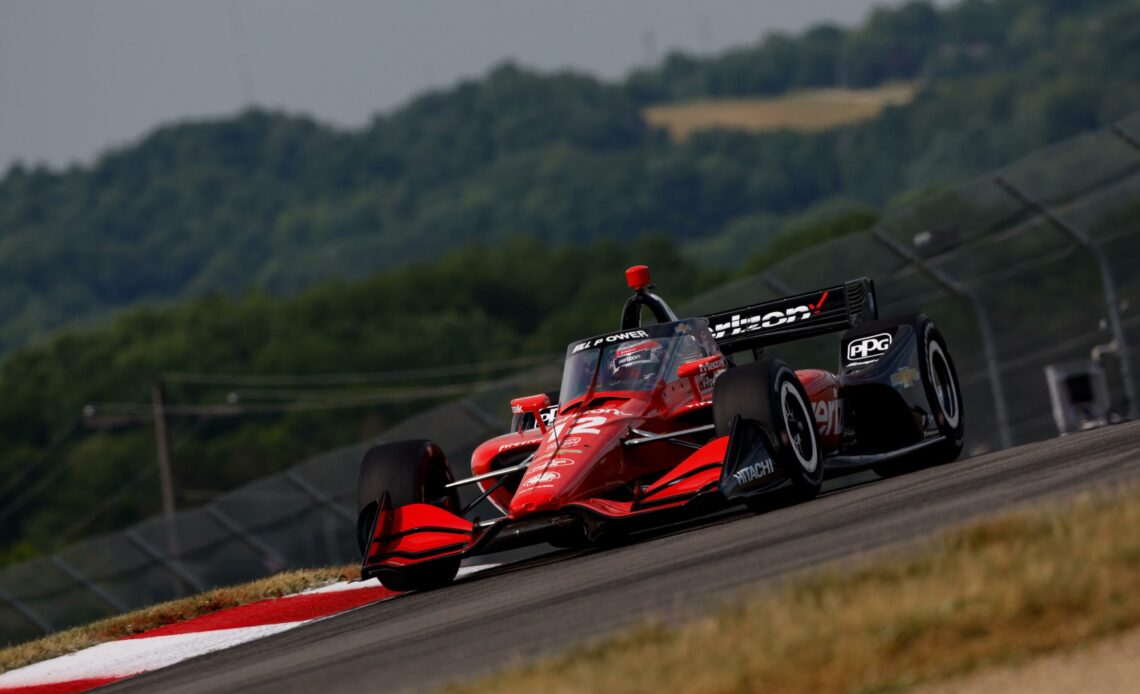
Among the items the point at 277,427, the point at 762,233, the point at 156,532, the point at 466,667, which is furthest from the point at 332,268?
the point at 466,667

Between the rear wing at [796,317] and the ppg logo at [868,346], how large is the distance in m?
0.19

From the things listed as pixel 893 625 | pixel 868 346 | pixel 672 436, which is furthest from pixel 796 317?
pixel 893 625

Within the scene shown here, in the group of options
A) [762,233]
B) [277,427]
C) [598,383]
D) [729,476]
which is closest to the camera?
[729,476]

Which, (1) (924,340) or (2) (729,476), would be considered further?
(1) (924,340)

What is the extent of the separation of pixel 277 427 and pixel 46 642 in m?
92.6

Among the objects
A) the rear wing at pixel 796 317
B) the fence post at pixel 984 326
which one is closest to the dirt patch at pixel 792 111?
the fence post at pixel 984 326

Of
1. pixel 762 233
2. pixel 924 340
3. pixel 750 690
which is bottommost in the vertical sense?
pixel 750 690

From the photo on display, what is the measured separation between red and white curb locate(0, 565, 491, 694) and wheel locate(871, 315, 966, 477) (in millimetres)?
2892

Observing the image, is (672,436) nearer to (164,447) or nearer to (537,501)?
(537,501)

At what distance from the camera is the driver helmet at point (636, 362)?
10828 millimetres

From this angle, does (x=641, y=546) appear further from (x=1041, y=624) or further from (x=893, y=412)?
(x=1041, y=624)

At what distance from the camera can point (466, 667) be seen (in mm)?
6367

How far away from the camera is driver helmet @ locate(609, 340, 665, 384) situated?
10828mm

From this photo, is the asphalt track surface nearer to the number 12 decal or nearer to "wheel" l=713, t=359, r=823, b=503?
"wheel" l=713, t=359, r=823, b=503
